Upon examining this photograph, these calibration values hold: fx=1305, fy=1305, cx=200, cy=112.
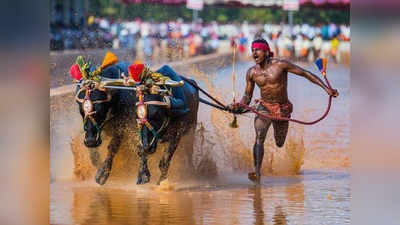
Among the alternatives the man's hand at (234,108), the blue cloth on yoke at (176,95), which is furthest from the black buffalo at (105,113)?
the man's hand at (234,108)

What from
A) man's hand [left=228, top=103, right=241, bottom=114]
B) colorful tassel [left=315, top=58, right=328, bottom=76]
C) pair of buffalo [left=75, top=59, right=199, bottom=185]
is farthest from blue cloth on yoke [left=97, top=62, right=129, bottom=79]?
colorful tassel [left=315, top=58, right=328, bottom=76]

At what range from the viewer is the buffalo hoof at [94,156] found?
53.0 feet

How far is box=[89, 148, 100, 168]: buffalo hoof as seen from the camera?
1614cm

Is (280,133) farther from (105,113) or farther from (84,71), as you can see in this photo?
(84,71)

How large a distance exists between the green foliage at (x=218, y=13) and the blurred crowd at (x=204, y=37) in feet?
0.25

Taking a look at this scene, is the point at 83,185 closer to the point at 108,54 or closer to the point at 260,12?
the point at 108,54

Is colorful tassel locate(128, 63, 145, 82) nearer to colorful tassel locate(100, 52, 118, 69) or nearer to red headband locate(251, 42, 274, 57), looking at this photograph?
colorful tassel locate(100, 52, 118, 69)

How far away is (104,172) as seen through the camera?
1570 centimetres

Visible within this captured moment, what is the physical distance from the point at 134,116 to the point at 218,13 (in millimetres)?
1647

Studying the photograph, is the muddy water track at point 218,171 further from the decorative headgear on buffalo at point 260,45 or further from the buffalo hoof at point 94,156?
the decorative headgear on buffalo at point 260,45

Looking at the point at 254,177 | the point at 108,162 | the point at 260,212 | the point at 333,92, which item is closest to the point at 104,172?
the point at 108,162

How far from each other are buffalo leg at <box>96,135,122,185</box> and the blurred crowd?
1443mm
